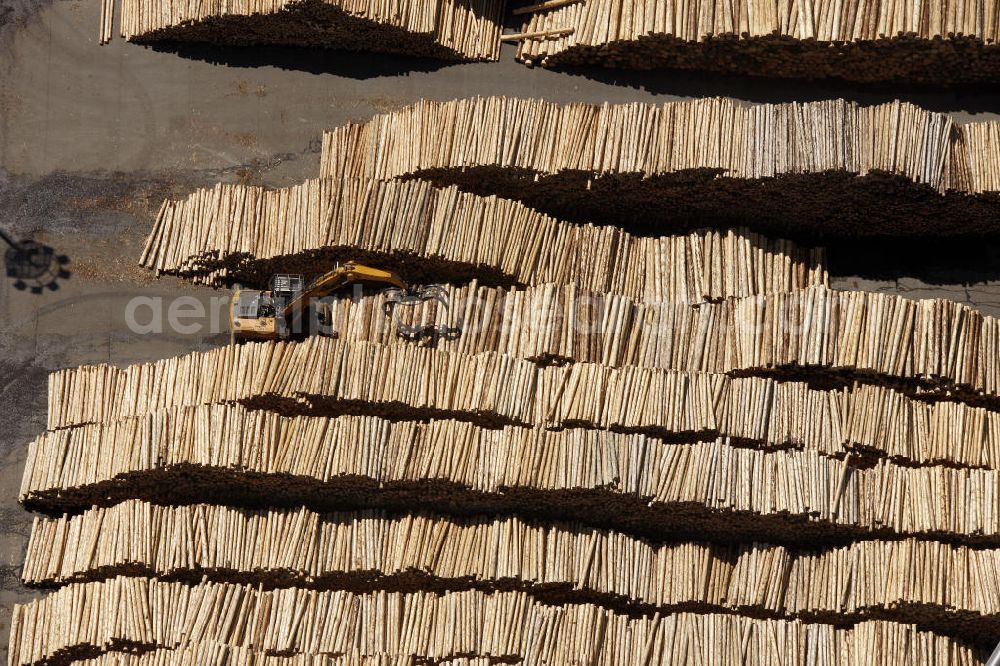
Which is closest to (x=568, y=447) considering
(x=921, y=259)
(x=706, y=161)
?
(x=706, y=161)

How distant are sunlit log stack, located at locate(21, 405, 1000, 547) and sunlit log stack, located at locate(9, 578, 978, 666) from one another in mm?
2303

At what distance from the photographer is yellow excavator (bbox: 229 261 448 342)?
107ft

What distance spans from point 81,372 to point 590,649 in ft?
48.5

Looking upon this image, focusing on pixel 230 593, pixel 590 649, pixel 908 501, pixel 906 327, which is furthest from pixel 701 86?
pixel 230 593

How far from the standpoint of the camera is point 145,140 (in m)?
35.4

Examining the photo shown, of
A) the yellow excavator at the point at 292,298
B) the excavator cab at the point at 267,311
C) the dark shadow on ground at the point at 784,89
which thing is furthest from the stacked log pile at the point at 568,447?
the dark shadow on ground at the point at 784,89

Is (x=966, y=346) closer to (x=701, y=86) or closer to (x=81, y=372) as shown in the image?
(x=701, y=86)

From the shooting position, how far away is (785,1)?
32719 mm

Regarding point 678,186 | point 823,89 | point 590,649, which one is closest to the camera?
point 590,649

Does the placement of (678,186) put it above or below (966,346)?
above

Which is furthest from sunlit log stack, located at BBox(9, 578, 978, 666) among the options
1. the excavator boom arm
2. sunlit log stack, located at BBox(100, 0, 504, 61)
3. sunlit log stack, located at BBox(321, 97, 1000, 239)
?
sunlit log stack, located at BBox(100, 0, 504, 61)

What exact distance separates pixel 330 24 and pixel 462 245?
7541 mm

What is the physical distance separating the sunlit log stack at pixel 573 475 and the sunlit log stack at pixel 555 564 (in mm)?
616

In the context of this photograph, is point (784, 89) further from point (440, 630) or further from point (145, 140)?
point (145, 140)
